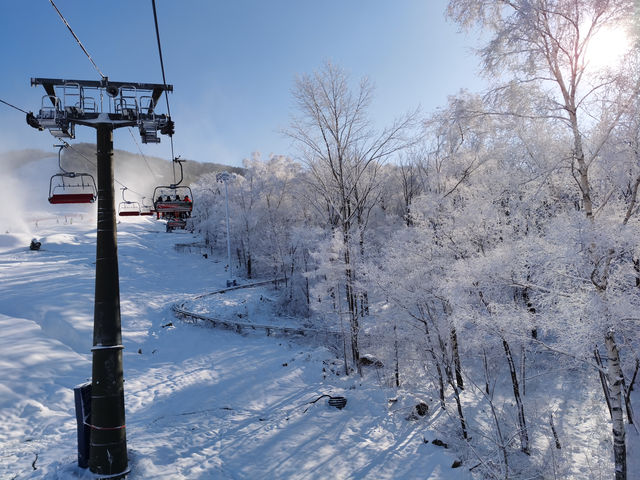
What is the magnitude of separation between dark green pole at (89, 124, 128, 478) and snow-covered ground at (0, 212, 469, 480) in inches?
23.7

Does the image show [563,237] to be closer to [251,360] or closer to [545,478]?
[545,478]

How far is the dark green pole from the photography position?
5977mm

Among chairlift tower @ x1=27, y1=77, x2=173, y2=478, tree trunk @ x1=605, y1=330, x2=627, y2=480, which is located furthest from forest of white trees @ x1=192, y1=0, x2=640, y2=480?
chairlift tower @ x1=27, y1=77, x2=173, y2=478

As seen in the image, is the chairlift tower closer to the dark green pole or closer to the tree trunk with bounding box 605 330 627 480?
the dark green pole

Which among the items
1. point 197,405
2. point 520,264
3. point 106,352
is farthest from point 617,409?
point 197,405

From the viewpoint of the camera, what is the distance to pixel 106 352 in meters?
6.14

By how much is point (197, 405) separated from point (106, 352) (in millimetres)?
5384

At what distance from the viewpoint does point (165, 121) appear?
275 inches

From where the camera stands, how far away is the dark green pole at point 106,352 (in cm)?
598

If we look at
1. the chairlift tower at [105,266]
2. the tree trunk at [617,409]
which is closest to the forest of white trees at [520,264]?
the tree trunk at [617,409]

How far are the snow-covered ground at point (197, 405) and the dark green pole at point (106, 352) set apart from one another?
0.60 m

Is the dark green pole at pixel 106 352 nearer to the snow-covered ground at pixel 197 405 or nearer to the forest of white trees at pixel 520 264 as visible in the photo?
the snow-covered ground at pixel 197 405

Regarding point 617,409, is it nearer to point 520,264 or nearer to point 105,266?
point 520,264

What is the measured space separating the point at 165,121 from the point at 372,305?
11770 mm
